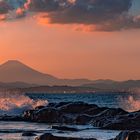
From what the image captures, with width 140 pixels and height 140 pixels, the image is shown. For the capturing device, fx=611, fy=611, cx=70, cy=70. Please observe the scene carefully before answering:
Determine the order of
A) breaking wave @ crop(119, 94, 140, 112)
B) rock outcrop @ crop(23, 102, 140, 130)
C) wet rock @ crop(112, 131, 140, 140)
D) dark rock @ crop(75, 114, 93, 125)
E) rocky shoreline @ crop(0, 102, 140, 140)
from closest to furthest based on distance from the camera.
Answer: wet rock @ crop(112, 131, 140, 140) < rocky shoreline @ crop(0, 102, 140, 140) < rock outcrop @ crop(23, 102, 140, 130) < dark rock @ crop(75, 114, 93, 125) < breaking wave @ crop(119, 94, 140, 112)

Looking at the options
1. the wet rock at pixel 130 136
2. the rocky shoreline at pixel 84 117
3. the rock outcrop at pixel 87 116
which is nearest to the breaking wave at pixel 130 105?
the rock outcrop at pixel 87 116

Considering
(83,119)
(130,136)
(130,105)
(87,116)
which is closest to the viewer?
(130,136)

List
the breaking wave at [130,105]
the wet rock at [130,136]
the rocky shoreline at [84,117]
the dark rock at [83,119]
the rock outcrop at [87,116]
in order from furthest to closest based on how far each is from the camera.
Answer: the breaking wave at [130,105] → the dark rock at [83,119] → the rock outcrop at [87,116] → the rocky shoreline at [84,117] → the wet rock at [130,136]

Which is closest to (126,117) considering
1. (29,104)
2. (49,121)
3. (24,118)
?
(49,121)

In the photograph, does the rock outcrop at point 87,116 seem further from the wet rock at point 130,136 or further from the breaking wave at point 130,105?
the breaking wave at point 130,105

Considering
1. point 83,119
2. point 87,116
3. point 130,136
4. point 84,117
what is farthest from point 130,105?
point 130,136

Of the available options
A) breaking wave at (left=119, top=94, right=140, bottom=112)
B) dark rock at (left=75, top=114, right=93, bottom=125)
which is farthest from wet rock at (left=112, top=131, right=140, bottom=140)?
breaking wave at (left=119, top=94, right=140, bottom=112)

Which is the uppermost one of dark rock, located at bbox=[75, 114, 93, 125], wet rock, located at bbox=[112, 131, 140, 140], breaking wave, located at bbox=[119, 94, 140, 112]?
breaking wave, located at bbox=[119, 94, 140, 112]

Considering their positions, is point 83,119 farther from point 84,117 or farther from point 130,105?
point 130,105

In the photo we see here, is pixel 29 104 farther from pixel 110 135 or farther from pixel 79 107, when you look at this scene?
pixel 110 135

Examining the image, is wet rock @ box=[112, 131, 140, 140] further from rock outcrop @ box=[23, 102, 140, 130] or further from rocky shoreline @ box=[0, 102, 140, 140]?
rock outcrop @ box=[23, 102, 140, 130]

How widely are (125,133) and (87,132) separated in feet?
42.7

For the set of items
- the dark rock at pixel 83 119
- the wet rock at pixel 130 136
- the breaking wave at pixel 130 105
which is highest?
the breaking wave at pixel 130 105

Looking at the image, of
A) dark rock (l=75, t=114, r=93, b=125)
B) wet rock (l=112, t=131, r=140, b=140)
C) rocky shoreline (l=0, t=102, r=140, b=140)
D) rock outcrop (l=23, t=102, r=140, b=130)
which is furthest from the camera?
dark rock (l=75, t=114, r=93, b=125)
